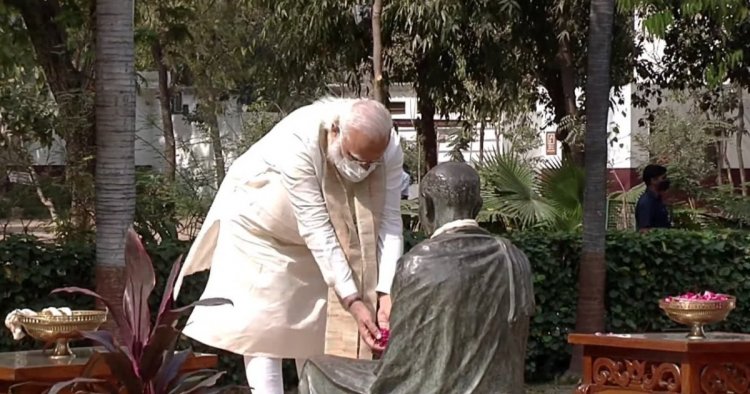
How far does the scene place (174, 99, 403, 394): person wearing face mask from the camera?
505 cm

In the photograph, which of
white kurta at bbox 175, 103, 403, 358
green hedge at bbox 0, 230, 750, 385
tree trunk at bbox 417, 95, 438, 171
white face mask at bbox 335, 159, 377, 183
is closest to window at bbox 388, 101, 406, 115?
tree trunk at bbox 417, 95, 438, 171

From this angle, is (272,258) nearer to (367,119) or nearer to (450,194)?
(367,119)

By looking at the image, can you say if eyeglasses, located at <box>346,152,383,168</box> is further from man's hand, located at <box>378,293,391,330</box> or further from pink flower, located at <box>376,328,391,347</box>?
pink flower, located at <box>376,328,391,347</box>

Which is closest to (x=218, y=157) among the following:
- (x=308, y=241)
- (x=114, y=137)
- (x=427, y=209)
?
(x=114, y=137)

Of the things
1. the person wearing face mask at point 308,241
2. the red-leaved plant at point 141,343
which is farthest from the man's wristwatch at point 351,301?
the red-leaved plant at point 141,343

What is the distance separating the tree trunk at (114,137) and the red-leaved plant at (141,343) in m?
2.47

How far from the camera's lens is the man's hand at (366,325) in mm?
4906

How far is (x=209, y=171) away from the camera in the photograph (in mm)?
12266

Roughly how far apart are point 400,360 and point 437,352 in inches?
4.7

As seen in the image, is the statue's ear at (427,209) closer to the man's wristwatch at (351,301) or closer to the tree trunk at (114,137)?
the man's wristwatch at (351,301)

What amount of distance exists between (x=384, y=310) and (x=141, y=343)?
2.92 feet

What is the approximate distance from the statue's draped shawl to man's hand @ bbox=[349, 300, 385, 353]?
0.85 meters

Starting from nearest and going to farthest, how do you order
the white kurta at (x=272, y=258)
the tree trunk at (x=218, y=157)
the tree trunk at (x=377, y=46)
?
the white kurta at (x=272, y=258), the tree trunk at (x=377, y=46), the tree trunk at (x=218, y=157)

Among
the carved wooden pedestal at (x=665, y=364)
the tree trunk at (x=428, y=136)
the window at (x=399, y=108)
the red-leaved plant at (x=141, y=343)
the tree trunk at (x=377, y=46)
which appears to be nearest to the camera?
the red-leaved plant at (x=141, y=343)
